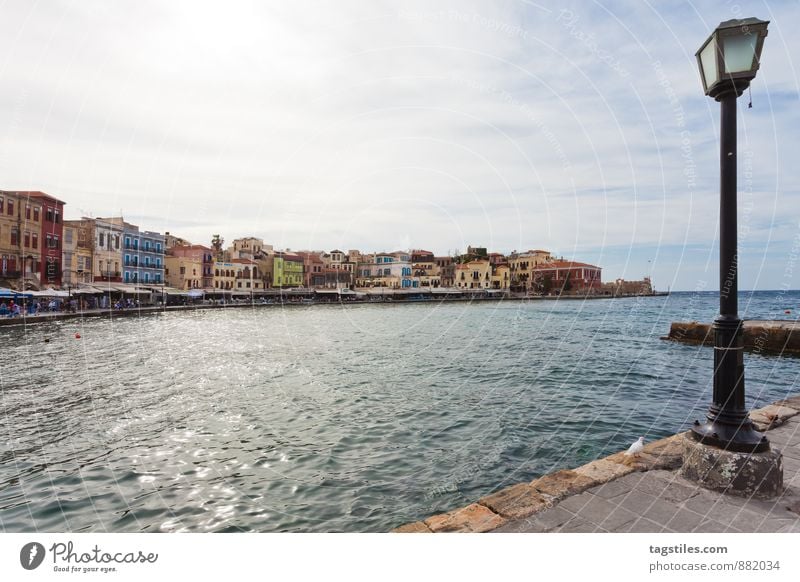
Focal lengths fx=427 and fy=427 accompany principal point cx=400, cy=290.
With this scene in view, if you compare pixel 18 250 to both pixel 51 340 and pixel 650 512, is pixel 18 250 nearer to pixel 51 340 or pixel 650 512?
pixel 51 340

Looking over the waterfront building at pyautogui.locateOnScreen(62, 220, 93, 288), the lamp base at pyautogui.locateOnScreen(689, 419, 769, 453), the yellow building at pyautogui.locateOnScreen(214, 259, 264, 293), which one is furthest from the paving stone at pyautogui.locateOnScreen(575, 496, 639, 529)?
the yellow building at pyautogui.locateOnScreen(214, 259, 264, 293)

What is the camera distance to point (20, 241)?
28.5 metres

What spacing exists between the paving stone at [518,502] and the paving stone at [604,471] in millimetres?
464

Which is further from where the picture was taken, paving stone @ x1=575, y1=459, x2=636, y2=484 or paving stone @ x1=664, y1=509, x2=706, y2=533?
paving stone @ x1=575, y1=459, x2=636, y2=484

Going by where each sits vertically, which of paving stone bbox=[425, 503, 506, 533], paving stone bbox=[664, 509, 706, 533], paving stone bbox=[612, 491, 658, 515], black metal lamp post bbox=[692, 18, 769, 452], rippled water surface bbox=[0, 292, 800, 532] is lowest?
rippled water surface bbox=[0, 292, 800, 532]

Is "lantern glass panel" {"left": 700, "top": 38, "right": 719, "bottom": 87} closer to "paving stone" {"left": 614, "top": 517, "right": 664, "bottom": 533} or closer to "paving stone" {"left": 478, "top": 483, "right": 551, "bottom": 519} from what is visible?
"paving stone" {"left": 614, "top": 517, "right": 664, "bottom": 533}

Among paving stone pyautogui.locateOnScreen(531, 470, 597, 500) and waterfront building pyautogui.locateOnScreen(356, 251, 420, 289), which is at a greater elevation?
waterfront building pyautogui.locateOnScreen(356, 251, 420, 289)

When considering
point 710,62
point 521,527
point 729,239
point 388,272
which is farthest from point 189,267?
point 729,239

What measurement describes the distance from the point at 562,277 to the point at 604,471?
79880 millimetres

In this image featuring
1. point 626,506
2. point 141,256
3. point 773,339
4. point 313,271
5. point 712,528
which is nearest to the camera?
point 712,528

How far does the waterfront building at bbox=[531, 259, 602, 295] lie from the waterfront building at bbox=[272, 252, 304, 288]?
42881 millimetres

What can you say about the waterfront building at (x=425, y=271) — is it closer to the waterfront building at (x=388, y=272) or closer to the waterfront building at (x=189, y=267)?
the waterfront building at (x=388, y=272)

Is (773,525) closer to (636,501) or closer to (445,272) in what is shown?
(636,501)

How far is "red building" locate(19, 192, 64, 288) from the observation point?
3055cm
